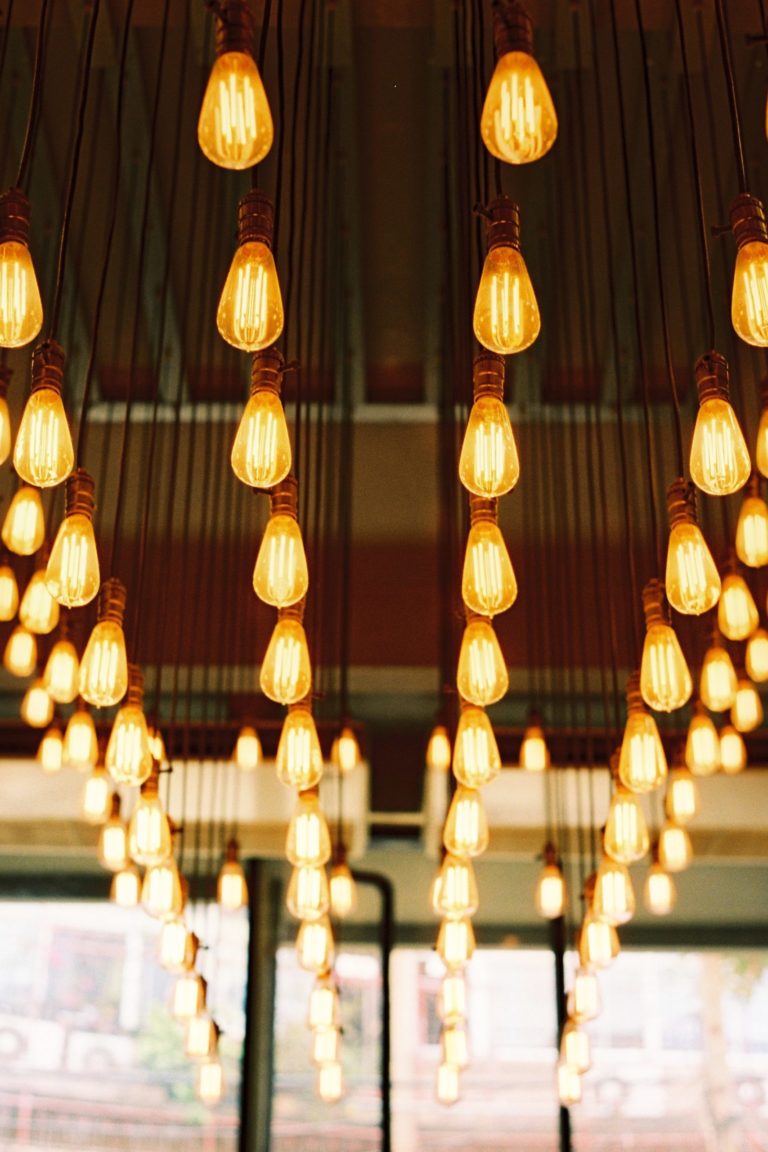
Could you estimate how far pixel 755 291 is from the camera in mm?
2764

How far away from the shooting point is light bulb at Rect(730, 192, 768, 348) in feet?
9.05

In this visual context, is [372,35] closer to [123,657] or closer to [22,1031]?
[123,657]

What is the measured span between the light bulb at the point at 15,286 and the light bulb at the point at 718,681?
292 centimetres

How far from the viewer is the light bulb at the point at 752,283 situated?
9.05 feet

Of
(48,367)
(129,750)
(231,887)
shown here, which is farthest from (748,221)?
(231,887)

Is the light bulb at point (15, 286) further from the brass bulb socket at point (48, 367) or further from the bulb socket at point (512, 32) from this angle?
the bulb socket at point (512, 32)

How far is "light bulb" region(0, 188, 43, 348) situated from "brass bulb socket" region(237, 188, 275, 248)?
0.42 metres

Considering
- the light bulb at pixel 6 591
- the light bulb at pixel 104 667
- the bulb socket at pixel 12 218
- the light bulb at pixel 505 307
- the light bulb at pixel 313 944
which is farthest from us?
the light bulb at pixel 313 944

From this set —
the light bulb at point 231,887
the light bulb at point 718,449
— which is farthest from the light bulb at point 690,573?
the light bulb at point 231,887

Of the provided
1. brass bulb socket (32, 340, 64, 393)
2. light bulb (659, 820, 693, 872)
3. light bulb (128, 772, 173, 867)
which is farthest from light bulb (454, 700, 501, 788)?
light bulb (659, 820, 693, 872)

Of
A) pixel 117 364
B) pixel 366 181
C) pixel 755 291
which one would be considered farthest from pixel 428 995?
pixel 755 291

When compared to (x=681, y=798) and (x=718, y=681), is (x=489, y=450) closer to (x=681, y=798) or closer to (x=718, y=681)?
(x=718, y=681)

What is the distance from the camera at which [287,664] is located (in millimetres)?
3742

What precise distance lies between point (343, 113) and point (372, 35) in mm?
339
